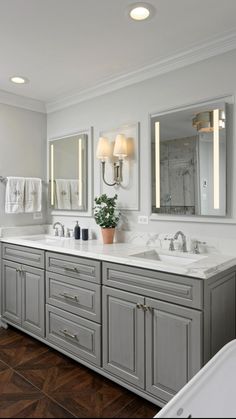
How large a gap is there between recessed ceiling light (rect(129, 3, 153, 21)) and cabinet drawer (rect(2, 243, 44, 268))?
186cm

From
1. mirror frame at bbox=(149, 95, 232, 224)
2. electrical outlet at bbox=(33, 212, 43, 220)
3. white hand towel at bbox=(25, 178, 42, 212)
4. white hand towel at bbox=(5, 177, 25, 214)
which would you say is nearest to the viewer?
mirror frame at bbox=(149, 95, 232, 224)

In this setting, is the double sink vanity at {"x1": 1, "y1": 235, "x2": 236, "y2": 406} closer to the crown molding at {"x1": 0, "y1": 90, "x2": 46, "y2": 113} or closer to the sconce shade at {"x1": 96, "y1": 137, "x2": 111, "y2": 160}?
the sconce shade at {"x1": 96, "y1": 137, "x2": 111, "y2": 160}

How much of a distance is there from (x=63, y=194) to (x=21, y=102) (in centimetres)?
111

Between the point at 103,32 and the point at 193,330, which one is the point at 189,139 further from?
the point at 193,330

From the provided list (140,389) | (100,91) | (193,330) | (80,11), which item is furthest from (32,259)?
(80,11)

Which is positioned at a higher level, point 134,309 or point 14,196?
point 14,196

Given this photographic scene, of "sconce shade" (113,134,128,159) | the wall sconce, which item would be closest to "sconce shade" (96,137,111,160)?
the wall sconce

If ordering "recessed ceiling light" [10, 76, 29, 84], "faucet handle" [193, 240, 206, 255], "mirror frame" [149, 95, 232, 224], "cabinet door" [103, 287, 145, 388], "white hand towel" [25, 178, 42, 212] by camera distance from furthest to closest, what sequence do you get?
"white hand towel" [25, 178, 42, 212], "recessed ceiling light" [10, 76, 29, 84], "faucet handle" [193, 240, 206, 255], "mirror frame" [149, 95, 232, 224], "cabinet door" [103, 287, 145, 388]

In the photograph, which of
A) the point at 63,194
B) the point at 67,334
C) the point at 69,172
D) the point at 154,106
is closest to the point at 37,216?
the point at 63,194

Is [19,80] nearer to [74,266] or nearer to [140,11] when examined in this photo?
[140,11]

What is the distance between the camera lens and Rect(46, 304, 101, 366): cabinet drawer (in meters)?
2.04

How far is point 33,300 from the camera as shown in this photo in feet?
8.43

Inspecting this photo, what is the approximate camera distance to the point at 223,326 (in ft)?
5.62

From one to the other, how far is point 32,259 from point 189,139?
168cm
